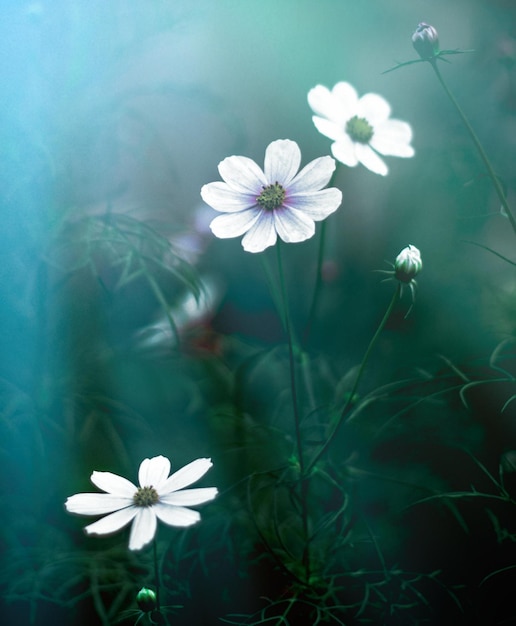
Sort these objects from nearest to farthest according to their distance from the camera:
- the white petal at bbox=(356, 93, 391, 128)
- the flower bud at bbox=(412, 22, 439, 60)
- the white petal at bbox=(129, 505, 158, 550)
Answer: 1. the white petal at bbox=(129, 505, 158, 550)
2. the flower bud at bbox=(412, 22, 439, 60)
3. the white petal at bbox=(356, 93, 391, 128)

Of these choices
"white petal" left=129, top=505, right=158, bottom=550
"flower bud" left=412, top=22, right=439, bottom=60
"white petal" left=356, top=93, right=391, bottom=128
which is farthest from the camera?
"white petal" left=356, top=93, right=391, bottom=128

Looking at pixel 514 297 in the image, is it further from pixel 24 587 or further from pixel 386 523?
pixel 24 587

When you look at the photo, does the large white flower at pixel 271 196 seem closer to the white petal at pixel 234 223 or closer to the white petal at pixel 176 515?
the white petal at pixel 234 223

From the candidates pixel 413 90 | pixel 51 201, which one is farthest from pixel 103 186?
pixel 413 90

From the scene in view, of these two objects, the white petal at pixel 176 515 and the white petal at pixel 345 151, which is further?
the white petal at pixel 345 151

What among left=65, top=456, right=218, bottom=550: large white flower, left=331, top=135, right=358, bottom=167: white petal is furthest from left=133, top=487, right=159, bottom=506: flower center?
left=331, top=135, right=358, bottom=167: white petal

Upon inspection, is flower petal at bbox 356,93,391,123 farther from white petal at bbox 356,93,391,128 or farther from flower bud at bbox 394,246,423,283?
flower bud at bbox 394,246,423,283

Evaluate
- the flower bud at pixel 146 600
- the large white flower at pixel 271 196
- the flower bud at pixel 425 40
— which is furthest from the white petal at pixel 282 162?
the flower bud at pixel 146 600

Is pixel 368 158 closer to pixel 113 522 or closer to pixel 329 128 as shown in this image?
pixel 329 128
